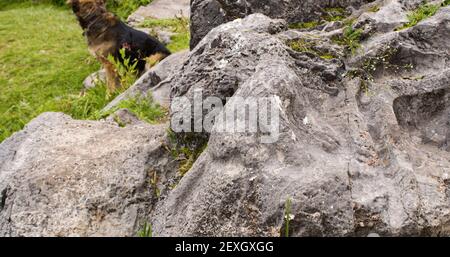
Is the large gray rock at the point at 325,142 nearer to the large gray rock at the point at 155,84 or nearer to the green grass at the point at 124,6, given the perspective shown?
the large gray rock at the point at 155,84

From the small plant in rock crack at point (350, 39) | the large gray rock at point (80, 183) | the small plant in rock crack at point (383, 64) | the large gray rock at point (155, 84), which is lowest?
the large gray rock at point (80, 183)

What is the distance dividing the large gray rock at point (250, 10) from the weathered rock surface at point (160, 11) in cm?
774

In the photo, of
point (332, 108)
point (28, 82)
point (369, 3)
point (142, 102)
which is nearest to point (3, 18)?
point (28, 82)

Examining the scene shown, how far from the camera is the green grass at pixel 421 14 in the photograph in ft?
12.7

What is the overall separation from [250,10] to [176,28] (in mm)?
7170

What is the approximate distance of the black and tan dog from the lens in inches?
356

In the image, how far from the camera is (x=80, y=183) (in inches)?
129

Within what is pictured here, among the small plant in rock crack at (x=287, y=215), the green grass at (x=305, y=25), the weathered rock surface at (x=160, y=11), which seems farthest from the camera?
the weathered rock surface at (x=160, y=11)

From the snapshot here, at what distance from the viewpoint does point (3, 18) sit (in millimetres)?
13539

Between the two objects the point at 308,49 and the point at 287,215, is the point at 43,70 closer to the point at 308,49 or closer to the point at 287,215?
the point at 308,49

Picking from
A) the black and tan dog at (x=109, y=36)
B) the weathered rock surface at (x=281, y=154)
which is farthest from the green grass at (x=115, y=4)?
the weathered rock surface at (x=281, y=154)

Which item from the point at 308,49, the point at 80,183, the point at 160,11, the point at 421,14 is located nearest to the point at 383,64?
the point at 308,49

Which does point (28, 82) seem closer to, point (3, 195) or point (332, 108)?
point (3, 195)

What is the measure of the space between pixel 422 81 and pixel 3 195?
2.92 m
